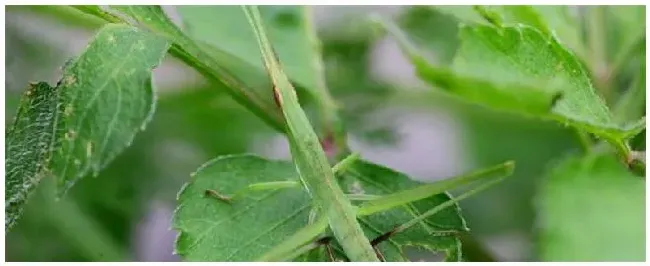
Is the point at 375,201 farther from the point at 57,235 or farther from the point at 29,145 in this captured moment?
the point at 57,235

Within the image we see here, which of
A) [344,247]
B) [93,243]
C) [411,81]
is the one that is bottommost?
[344,247]

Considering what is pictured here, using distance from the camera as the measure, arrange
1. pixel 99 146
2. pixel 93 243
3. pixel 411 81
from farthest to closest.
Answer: pixel 411 81
pixel 93 243
pixel 99 146

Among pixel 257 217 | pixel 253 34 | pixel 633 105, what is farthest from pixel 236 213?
pixel 633 105

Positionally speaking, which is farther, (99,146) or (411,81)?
(411,81)

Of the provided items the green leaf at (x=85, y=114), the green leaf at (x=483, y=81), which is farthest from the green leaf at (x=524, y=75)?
the green leaf at (x=85, y=114)

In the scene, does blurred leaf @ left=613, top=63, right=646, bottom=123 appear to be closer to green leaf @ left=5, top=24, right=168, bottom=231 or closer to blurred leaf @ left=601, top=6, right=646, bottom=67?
blurred leaf @ left=601, top=6, right=646, bottom=67

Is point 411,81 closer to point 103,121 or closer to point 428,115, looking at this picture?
point 428,115

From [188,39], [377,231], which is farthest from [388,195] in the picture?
[188,39]
